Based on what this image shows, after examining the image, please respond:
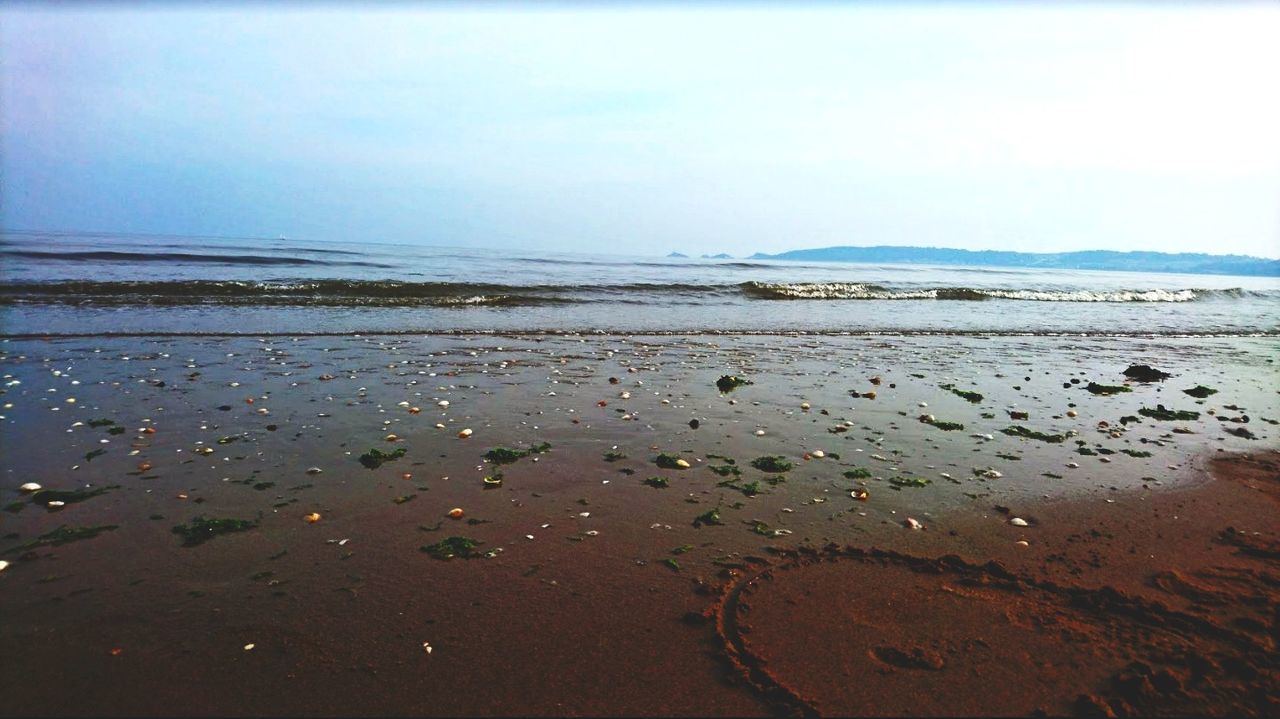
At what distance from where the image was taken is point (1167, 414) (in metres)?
10.5

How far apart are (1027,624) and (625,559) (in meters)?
2.85

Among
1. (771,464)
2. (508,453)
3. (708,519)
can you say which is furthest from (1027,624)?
(508,453)

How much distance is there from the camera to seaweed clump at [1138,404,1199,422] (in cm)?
1034

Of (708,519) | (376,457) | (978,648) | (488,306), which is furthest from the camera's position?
(488,306)

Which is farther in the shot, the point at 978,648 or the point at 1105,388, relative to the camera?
the point at 1105,388

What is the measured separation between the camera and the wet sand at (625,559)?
367 centimetres

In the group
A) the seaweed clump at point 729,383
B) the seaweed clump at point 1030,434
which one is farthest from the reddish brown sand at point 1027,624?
the seaweed clump at point 729,383

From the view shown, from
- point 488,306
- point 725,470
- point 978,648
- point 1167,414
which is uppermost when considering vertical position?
point 488,306

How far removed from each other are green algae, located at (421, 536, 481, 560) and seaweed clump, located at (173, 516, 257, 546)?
1661mm

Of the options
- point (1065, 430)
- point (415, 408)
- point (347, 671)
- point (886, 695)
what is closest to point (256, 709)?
point (347, 671)

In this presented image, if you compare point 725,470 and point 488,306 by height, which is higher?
point 488,306

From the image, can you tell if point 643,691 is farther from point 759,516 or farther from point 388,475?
point 388,475

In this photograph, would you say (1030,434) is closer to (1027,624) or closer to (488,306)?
(1027,624)

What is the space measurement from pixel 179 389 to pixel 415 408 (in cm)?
407
